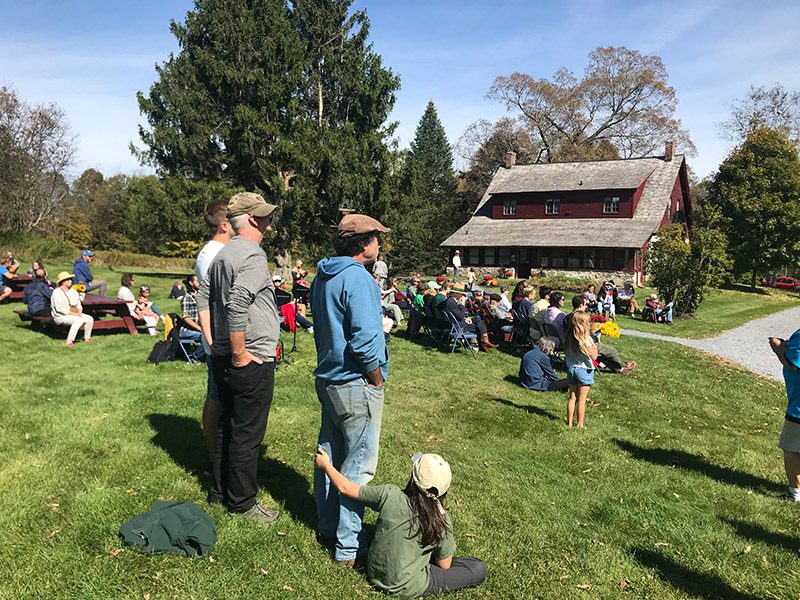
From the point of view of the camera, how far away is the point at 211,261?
14.3 feet

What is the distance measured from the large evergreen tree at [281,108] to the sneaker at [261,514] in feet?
76.5

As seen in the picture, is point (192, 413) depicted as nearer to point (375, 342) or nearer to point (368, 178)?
A: point (375, 342)

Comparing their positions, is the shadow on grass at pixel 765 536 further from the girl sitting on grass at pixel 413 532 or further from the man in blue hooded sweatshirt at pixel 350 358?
the man in blue hooded sweatshirt at pixel 350 358

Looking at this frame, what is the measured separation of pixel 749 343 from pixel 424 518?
687 inches

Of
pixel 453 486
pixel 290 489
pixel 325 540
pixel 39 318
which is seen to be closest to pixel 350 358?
pixel 325 540

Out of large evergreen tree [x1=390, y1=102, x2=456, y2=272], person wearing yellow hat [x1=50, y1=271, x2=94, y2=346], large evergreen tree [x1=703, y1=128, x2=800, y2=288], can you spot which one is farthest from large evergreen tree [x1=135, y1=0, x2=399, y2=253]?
large evergreen tree [x1=703, y1=128, x2=800, y2=288]

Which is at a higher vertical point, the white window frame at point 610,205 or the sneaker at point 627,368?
the white window frame at point 610,205

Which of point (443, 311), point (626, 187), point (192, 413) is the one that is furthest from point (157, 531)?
Result: point (626, 187)

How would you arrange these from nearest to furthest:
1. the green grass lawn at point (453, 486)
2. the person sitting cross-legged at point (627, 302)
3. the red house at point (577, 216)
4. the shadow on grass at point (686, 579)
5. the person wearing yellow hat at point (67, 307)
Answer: the green grass lawn at point (453, 486) → the shadow on grass at point (686, 579) → the person wearing yellow hat at point (67, 307) → the person sitting cross-legged at point (627, 302) → the red house at point (577, 216)

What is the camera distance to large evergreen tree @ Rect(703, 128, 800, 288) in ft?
131

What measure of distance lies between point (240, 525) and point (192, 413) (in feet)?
9.43

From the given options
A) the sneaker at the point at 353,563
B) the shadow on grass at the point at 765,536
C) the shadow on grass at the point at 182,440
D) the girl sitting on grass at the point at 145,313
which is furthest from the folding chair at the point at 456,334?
the sneaker at the point at 353,563

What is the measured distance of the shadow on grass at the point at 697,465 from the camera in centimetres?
580

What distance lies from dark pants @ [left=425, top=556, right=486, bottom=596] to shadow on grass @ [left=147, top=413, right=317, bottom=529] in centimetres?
111
